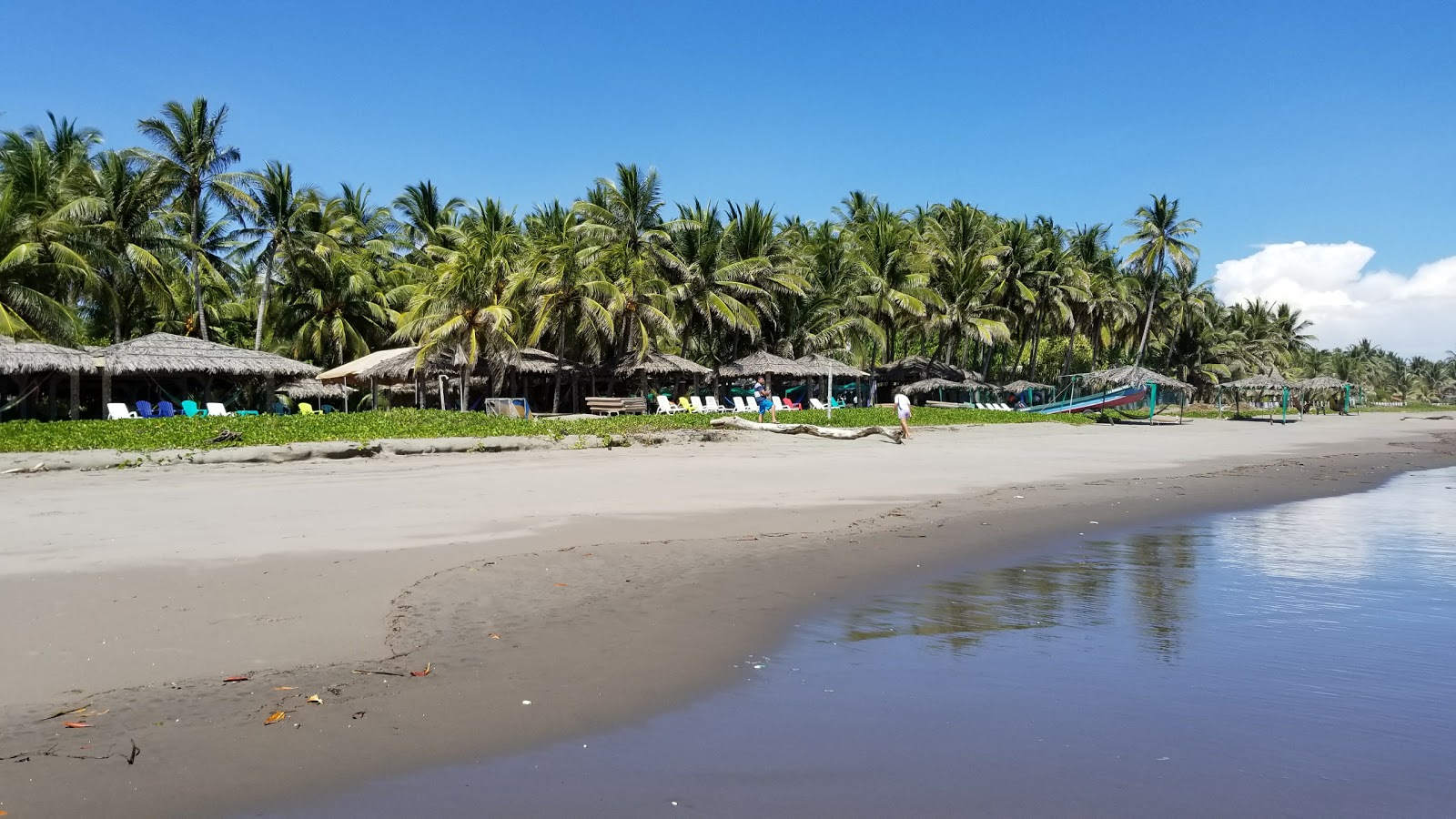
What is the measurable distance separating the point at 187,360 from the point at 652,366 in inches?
562

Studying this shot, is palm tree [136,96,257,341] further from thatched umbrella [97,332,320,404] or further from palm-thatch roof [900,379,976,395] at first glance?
palm-thatch roof [900,379,976,395]

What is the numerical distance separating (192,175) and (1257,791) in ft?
114

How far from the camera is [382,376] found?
95.5 ft

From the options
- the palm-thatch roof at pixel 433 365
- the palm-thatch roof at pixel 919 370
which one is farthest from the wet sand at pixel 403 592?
the palm-thatch roof at pixel 919 370

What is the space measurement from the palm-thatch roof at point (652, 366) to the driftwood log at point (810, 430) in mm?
8011

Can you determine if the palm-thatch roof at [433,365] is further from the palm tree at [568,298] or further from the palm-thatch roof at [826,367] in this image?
the palm-thatch roof at [826,367]

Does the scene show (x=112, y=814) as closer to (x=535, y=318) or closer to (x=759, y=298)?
(x=535, y=318)

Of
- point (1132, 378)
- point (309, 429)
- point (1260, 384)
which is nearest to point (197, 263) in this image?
point (309, 429)

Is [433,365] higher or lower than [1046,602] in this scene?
higher

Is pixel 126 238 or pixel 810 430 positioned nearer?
pixel 810 430

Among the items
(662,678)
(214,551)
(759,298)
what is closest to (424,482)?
(214,551)

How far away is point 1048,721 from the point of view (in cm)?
460

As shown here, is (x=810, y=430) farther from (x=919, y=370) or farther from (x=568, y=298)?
(x=919, y=370)

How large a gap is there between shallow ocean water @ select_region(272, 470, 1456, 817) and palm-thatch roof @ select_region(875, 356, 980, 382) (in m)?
32.8
